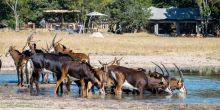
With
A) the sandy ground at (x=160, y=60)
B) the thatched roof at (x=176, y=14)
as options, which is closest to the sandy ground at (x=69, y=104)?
the sandy ground at (x=160, y=60)

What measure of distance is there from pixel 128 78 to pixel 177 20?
232ft

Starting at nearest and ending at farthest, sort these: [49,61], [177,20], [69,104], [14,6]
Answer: [69,104] < [49,61] < [14,6] < [177,20]

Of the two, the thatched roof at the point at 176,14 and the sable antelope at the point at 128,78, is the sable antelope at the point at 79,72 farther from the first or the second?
the thatched roof at the point at 176,14

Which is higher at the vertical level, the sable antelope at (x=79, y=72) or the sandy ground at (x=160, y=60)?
the sable antelope at (x=79, y=72)

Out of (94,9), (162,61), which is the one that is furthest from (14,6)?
(162,61)

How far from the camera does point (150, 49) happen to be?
46.6 meters

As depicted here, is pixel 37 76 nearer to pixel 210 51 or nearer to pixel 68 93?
pixel 68 93

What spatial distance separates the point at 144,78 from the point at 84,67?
2114 mm

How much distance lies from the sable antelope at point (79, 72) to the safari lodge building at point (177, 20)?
226 ft

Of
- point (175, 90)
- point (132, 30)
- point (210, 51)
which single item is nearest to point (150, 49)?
point (210, 51)

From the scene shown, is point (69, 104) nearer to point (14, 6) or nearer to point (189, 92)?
point (189, 92)

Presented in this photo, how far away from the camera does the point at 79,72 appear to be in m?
21.1

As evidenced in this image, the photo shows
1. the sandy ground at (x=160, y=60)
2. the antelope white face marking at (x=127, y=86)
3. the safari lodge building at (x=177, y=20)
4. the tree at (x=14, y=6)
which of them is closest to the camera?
the antelope white face marking at (x=127, y=86)

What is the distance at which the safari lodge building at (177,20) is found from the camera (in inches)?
3595
